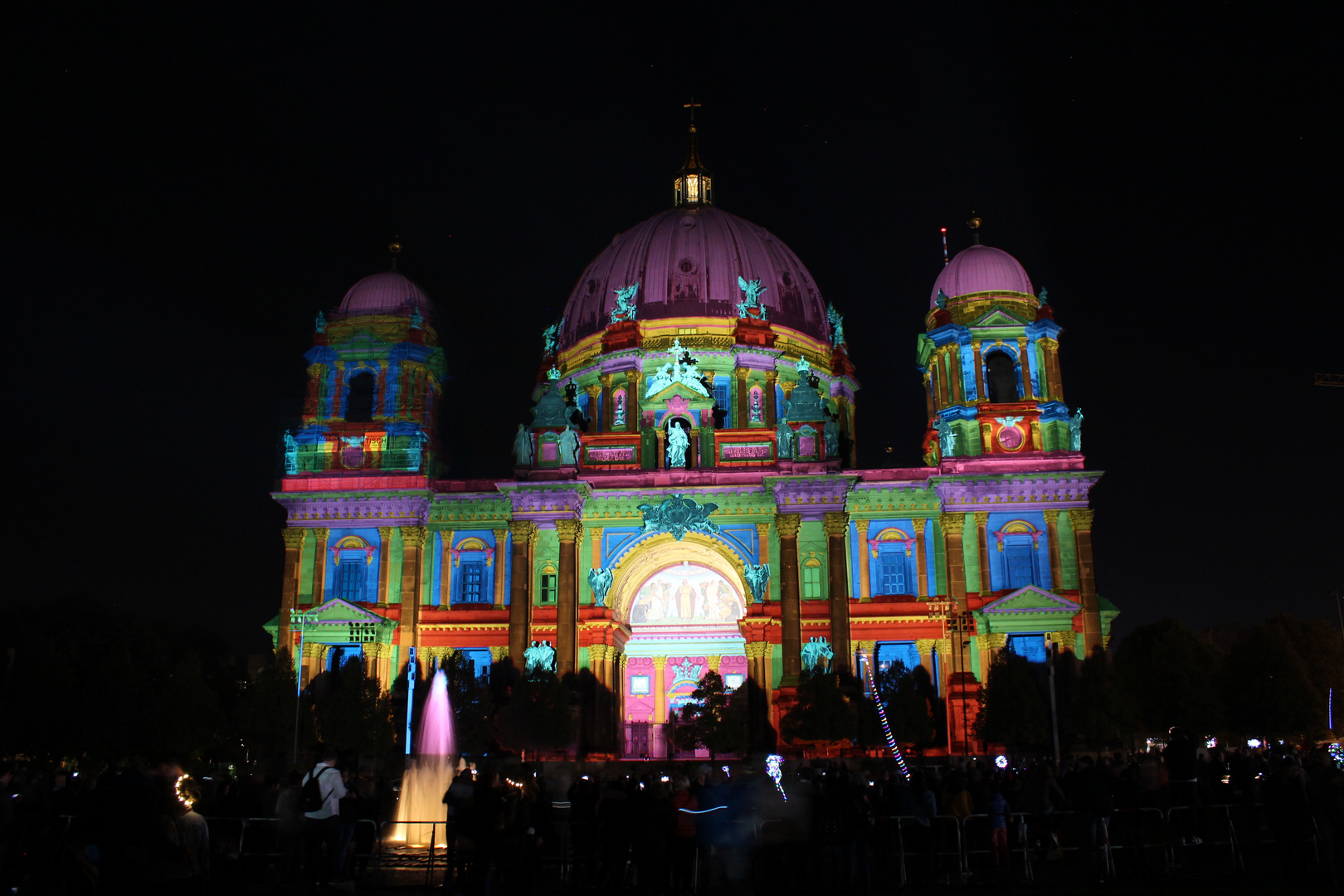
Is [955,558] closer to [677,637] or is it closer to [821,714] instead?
[821,714]

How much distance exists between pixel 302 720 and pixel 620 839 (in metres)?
33.8

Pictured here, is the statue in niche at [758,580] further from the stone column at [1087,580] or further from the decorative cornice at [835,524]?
the stone column at [1087,580]

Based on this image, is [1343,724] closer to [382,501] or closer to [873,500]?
[873,500]

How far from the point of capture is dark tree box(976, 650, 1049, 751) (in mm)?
47562

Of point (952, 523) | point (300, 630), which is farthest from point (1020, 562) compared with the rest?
point (300, 630)

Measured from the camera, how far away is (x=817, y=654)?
5238 centimetres

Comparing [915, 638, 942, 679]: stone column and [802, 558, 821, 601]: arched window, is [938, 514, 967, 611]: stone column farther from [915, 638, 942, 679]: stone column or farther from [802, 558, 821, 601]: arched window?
[802, 558, 821, 601]: arched window

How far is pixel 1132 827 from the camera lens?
70.0 feet

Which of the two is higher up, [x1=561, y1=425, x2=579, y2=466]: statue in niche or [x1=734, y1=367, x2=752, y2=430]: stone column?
[x1=734, y1=367, x2=752, y2=430]: stone column

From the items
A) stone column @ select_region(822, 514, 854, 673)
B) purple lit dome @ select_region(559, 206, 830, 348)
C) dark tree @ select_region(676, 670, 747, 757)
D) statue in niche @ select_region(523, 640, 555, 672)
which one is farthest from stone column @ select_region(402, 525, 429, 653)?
stone column @ select_region(822, 514, 854, 673)

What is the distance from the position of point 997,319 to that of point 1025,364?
2.70 meters

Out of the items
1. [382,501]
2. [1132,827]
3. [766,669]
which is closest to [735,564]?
[766,669]

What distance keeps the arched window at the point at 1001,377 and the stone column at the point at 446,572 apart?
93.4 ft

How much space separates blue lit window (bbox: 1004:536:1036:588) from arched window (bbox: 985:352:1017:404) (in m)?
7.93
